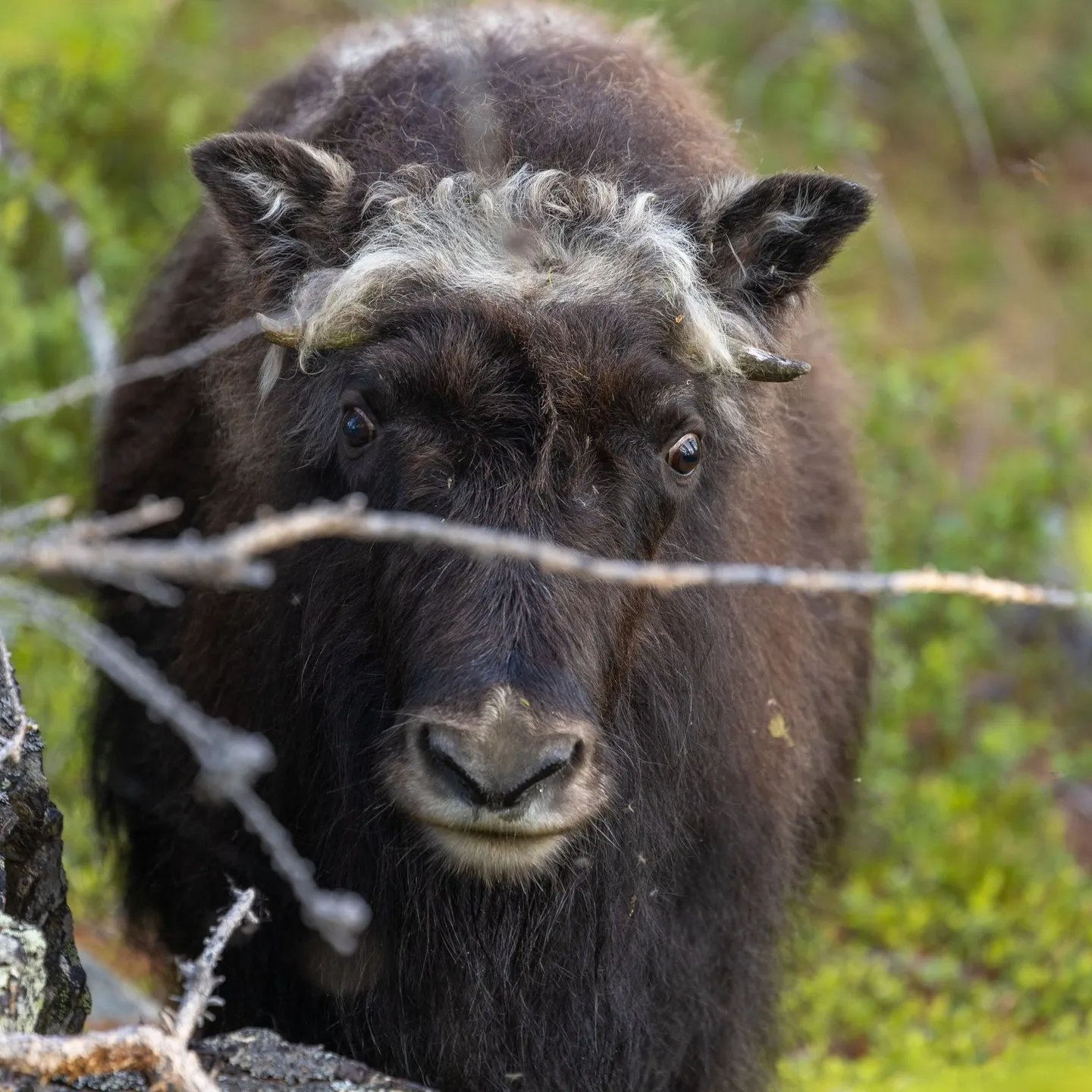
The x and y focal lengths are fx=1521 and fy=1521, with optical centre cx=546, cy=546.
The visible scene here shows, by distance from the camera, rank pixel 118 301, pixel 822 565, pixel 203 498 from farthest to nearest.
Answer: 1. pixel 118 301
2. pixel 822 565
3. pixel 203 498

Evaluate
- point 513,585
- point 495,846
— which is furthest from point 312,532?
point 495,846

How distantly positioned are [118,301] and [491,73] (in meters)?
4.55

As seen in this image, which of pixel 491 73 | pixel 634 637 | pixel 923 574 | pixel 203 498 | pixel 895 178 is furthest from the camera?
pixel 895 178

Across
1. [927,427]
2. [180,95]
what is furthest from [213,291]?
[927,427]

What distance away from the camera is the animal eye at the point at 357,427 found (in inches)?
152

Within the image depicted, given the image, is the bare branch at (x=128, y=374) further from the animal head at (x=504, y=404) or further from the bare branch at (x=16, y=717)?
the bare branch at (x=16, y=717)

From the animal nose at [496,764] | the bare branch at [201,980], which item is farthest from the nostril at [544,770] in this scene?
the bare branch at [201,980]

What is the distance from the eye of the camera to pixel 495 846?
348cm

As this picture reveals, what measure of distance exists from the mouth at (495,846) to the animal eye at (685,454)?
100 cm

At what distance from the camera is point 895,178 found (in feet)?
44.0

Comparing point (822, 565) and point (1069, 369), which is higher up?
point (822, 565)

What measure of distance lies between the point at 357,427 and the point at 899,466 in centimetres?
561

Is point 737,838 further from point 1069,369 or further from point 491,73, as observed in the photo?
point 1069,369

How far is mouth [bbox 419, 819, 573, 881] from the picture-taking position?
345cm
